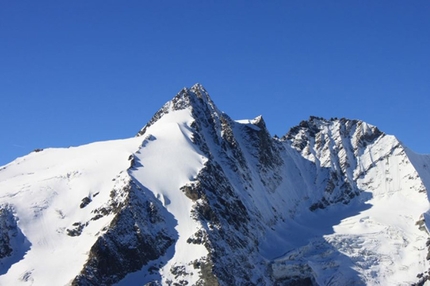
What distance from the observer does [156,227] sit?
436ft

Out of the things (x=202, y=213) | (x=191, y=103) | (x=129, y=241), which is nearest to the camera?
(x=129, y=241)

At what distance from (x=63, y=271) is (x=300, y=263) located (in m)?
50.9

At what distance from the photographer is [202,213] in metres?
138

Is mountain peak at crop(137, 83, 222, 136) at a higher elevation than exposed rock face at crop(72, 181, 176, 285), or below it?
higher

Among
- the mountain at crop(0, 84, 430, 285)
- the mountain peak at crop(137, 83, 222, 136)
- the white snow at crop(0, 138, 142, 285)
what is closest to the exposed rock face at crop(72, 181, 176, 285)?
the mountain at crop(0, 84, 430, 285)

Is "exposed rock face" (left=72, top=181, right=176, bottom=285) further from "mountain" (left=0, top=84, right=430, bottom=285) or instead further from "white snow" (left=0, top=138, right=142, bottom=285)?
"white snow" (left=0, top=138, right=142, bottom=285)

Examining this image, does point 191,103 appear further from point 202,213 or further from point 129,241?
point 129,241

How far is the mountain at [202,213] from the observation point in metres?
125

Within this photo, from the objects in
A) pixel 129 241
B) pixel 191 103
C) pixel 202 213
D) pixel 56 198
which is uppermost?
pixel 191 103

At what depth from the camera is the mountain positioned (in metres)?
125

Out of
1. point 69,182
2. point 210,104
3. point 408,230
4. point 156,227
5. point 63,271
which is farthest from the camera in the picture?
point 210,104

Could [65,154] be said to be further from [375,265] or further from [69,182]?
[375,265]

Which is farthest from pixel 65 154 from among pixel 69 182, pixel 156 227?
pixel 156 227

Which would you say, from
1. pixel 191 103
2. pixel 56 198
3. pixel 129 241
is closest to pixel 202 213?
pixel 129 241
